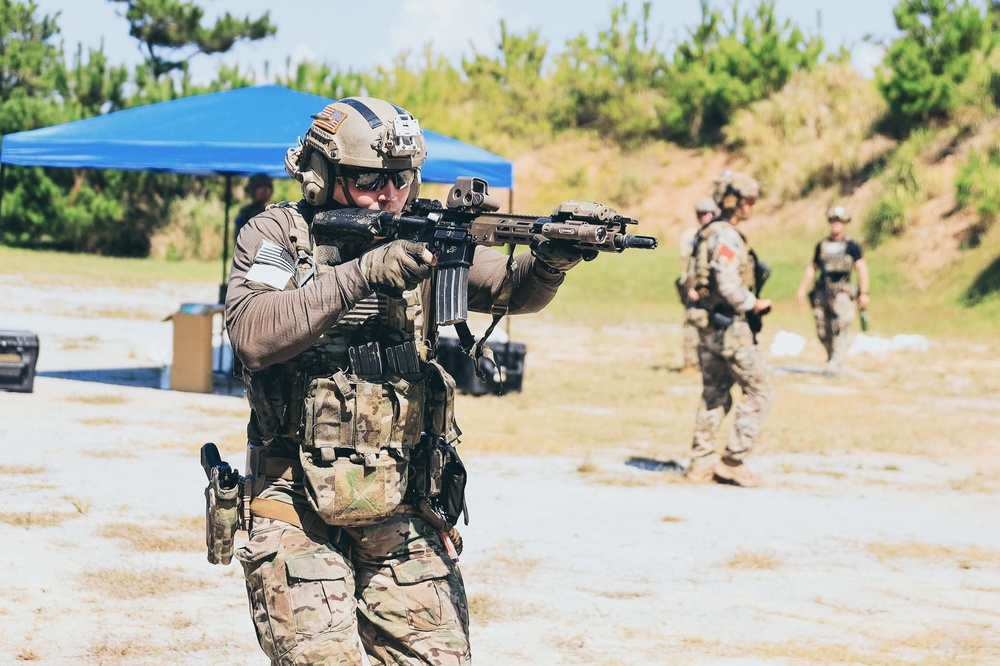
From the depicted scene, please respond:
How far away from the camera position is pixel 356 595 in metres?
3.62

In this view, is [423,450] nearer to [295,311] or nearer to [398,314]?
[398,314]

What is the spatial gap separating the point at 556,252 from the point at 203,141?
8.63 metres

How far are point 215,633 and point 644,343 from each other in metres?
14.9

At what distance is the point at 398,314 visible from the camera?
361 centimetres

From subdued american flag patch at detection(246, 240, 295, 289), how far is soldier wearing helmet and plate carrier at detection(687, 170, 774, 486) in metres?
5.37

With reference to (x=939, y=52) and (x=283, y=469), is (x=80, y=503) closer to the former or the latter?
(x=283, y=469)

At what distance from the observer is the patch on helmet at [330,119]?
359 cm

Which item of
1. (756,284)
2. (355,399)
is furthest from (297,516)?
(756,284)

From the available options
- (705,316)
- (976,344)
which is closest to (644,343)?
(976,344)

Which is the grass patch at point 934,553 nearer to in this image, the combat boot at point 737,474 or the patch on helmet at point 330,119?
the combat boot at point 737,474

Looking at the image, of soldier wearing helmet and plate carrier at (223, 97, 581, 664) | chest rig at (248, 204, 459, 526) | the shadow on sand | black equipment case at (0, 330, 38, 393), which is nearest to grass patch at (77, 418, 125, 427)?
black equipment case at (0, 330, 38, 393)

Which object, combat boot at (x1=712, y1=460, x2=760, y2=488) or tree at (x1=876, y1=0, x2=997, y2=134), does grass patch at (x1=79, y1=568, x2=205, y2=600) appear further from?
tree at (x1=876, y1=0, x2=997, y2=134)

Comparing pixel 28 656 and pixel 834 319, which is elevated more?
pixel 834 319

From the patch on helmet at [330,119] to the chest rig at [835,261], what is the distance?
12052 mm
